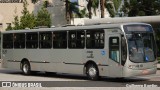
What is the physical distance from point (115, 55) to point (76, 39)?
2882mm

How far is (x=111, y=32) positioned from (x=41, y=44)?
232 inches

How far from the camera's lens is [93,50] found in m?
21.7

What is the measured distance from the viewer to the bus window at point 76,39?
22362mm

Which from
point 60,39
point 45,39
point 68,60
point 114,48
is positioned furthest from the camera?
point 45,39

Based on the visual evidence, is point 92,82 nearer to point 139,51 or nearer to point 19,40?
point 139,51

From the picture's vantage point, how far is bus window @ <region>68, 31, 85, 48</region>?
22.4 metres

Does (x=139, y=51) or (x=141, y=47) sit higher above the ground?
(x=141, y=47)

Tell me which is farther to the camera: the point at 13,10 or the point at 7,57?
the point at 13,10

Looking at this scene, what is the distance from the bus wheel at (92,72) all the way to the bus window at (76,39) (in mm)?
1146

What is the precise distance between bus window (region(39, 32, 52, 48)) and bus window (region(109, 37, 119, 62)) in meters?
4.84

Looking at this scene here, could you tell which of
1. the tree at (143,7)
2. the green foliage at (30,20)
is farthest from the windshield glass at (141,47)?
the tree at (143,7)

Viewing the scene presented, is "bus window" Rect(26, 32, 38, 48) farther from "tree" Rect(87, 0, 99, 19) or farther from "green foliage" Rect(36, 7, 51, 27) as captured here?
"green foliage" Rect(36, 7, 51, 27)

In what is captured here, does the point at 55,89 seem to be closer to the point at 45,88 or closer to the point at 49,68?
the point at 45,88

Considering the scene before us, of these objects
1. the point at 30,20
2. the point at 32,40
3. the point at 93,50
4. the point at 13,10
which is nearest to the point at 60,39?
the point at 93,50
